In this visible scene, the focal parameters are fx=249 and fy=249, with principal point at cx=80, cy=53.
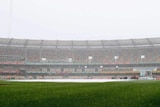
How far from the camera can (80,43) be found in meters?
71.3

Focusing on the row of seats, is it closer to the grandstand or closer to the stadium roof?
the grandstand

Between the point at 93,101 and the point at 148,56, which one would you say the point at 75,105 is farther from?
the point at 148,56

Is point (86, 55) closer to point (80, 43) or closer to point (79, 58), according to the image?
point (79, 58)

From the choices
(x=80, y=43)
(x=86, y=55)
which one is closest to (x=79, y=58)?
(x=86, y=55)

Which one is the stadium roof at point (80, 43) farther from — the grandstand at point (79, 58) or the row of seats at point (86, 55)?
Answer: the row of seats at point (86, 55)

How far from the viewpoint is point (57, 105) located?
16.3ft

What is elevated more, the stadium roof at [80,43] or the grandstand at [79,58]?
the stadium roof at [80,43]

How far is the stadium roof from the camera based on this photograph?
68.6 meters

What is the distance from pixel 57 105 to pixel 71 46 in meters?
66.6

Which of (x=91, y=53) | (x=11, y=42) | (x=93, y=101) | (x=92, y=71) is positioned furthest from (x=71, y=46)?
(x=93, y=101)

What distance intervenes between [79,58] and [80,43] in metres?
4.59

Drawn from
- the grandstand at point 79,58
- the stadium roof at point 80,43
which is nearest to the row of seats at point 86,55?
the grandstand at point 79,58

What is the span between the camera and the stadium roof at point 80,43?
225 feet

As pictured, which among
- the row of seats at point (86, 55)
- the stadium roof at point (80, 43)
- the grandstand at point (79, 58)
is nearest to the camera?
the grandstand at point (79, 58)
